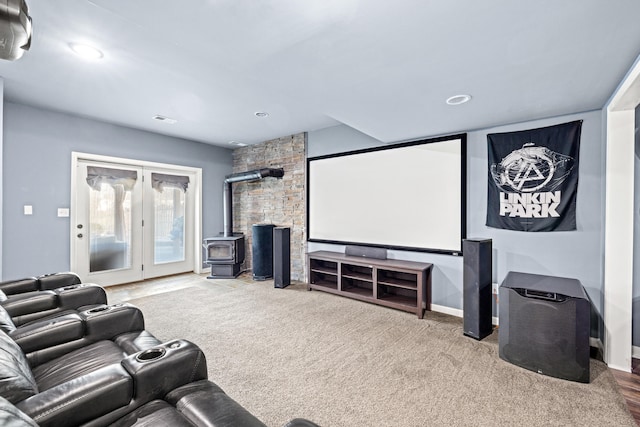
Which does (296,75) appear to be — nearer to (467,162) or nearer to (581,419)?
(467,162)

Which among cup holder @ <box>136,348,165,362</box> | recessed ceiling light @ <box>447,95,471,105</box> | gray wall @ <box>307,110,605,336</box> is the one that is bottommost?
cup holder @ <box>136,348,165,362</box>

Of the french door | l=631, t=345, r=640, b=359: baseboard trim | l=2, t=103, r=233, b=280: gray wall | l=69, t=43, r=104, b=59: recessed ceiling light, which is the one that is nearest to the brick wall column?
the french door


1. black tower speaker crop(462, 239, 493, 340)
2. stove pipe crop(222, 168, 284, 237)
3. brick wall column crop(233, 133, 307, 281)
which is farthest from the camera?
stove pipe crop(222, 168, 284, 237)

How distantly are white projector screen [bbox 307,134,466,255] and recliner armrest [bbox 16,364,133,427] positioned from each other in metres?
3.49

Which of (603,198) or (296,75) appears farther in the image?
(603,198)

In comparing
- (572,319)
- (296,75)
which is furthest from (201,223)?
(572,319)

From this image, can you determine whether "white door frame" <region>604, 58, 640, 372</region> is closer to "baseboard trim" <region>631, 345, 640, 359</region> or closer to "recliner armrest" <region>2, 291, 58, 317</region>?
"baseboard trim" <region>631, 345, 640, 359</region>

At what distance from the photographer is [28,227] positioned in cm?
392

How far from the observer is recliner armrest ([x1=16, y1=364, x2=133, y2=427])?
977 millimetres

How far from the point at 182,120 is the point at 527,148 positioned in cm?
460

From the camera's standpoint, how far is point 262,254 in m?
5.36

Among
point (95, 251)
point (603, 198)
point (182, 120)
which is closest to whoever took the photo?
point (603, 198)

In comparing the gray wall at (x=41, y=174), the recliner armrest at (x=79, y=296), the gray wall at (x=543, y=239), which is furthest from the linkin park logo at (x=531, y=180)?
the gray wall at (x=41, y=174)

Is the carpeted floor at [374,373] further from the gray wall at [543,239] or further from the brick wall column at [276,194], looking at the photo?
the brick wall column at [276,194]
